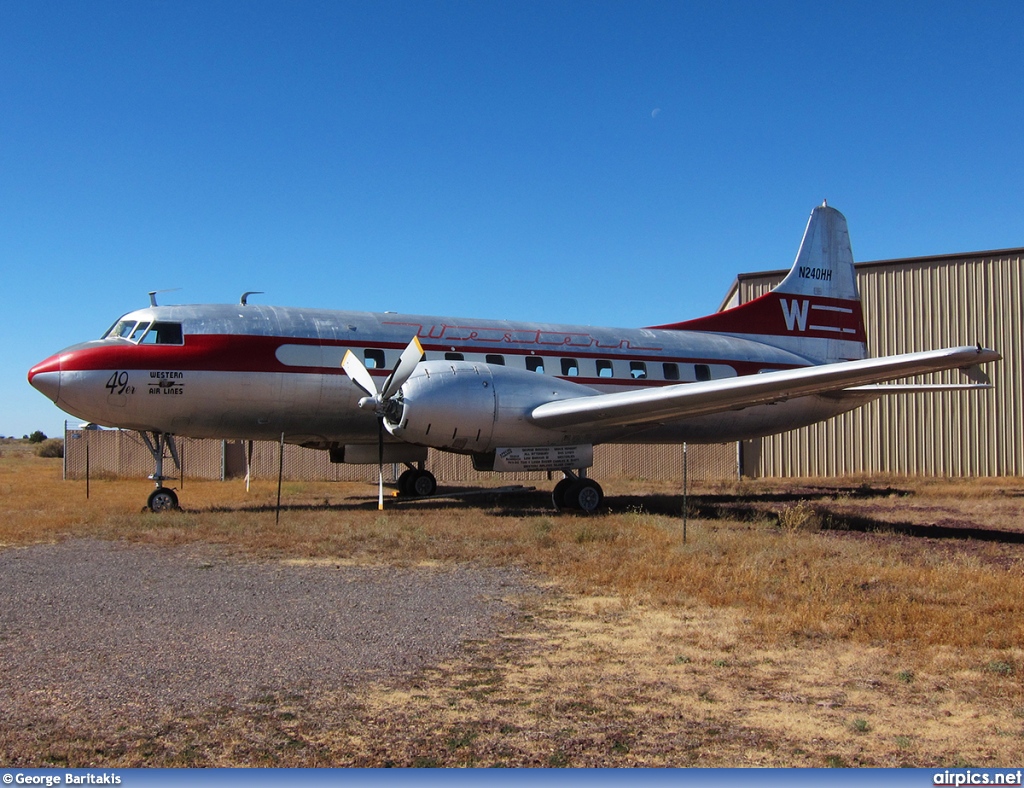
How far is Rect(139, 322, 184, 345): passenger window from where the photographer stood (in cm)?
1645

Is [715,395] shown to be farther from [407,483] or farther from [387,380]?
[407,483]

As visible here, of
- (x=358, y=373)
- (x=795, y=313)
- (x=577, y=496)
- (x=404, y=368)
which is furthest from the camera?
(x=795, y=313)

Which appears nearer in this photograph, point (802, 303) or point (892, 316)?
point (802, 303)

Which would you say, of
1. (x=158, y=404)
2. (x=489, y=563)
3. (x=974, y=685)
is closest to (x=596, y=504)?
(x=489, y=563)

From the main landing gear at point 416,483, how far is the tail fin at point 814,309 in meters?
7.54

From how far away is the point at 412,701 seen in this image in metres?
5.41

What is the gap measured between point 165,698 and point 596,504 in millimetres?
12383

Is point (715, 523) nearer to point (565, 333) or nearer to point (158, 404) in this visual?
point (565, 333)

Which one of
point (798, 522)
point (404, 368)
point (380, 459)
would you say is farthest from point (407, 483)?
point (798, 522)

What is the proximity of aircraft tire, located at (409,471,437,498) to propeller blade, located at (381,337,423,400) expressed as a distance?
21.4 feet

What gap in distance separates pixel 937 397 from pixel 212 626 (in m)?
28.2

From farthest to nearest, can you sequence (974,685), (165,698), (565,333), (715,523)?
(565,333)
(715,523)
(974,685)
(165,698)

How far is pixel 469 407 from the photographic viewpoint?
15.3m

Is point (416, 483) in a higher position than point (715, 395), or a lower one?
lower
